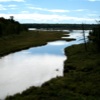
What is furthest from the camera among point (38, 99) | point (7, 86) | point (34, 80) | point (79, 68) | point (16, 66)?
point (16, 66)

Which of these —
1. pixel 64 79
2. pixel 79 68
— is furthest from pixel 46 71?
pixel 64 79

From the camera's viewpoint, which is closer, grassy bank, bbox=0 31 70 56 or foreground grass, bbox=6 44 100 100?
foreground grass, bbox=6 44 100 100

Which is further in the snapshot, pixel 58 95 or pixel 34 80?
pixel 34 80

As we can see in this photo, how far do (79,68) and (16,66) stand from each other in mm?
12321

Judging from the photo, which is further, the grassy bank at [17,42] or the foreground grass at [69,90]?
the grassy bank at [17,42]

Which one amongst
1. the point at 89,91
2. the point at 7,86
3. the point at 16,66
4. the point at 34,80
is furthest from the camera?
the point at 16,66

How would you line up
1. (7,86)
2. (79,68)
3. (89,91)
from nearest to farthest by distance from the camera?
1. (89,91)
2. (7,86)
3. (79,68)

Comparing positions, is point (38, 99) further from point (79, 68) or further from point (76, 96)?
point (79, 68)

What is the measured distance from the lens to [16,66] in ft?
165

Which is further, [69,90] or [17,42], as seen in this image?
[17,42]

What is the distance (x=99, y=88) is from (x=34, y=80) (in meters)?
11.1

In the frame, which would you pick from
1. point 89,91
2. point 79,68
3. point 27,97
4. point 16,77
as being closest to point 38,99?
point 27,97

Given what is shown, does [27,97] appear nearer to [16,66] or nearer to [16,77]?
[16,77]

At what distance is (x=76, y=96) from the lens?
2692cm
